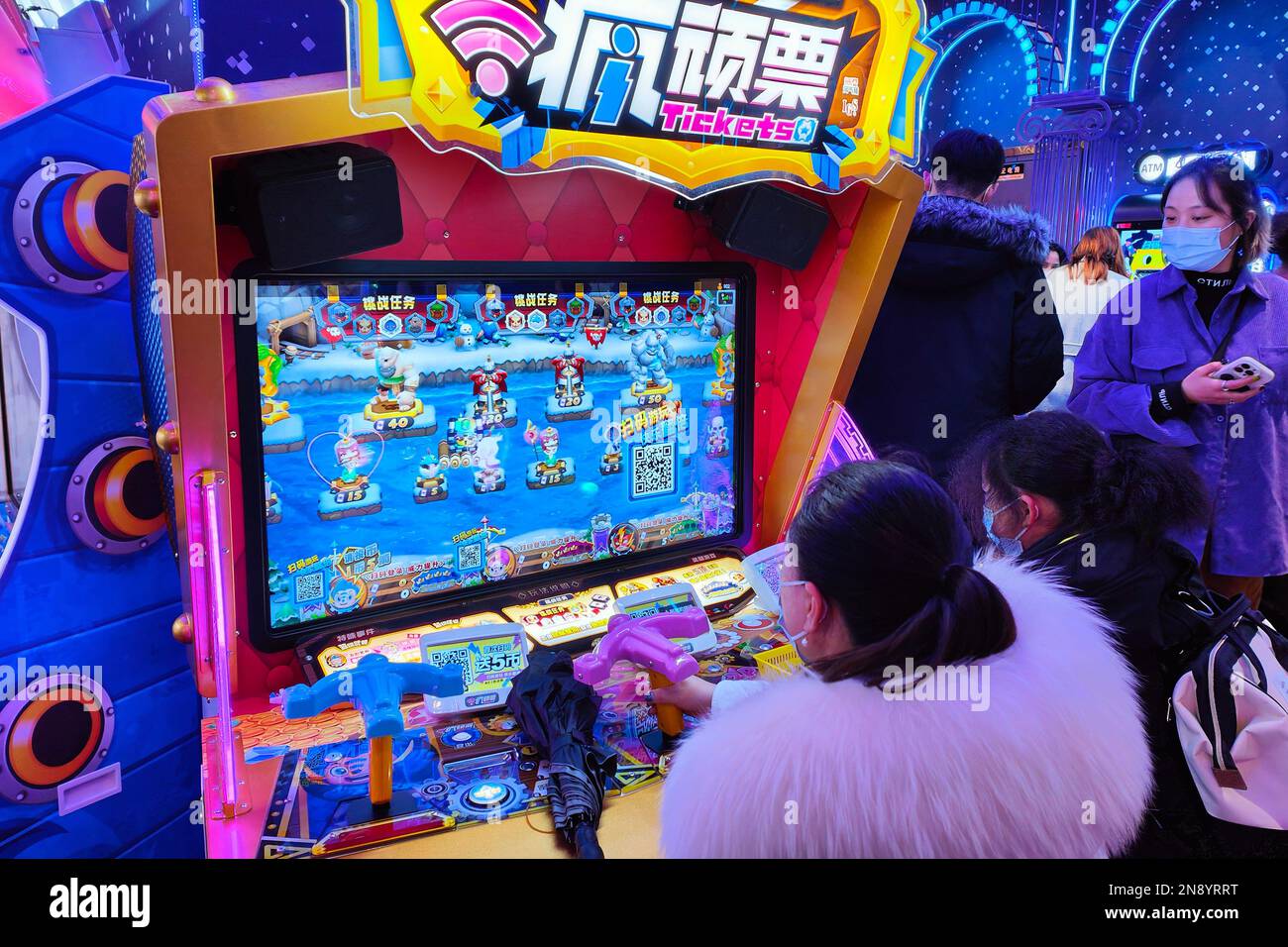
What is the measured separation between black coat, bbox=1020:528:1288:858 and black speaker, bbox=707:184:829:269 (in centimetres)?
92

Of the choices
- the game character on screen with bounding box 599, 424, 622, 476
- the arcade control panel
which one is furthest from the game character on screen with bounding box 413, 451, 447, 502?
the game character on screen with bounding box 599, 424, 622, 476

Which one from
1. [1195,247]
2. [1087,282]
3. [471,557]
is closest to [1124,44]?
[1087,282]

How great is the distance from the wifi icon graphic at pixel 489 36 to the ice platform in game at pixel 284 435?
26.4 inches

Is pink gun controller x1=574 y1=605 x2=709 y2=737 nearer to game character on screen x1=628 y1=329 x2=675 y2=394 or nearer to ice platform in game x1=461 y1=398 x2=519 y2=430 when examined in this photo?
ice platform in game x1=461 y1=398 x2=519 y2=430

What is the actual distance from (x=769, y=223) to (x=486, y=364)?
75 cm

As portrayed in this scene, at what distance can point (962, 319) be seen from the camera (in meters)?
2.46

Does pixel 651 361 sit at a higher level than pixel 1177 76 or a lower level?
lower

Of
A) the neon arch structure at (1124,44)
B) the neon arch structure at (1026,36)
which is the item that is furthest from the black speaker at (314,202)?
the neon arch structure at (1124,44)

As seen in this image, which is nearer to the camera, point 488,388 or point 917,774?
point 917,774

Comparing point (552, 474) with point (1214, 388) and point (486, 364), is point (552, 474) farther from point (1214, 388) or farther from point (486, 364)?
point (1214, 388)

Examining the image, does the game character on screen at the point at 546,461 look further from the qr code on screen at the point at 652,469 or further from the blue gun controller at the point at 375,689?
the blue gun controller at the point at 375,689

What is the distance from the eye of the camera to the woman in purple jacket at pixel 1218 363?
7.32 ft
